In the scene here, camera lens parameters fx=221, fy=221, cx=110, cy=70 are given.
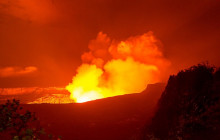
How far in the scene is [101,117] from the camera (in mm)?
52719

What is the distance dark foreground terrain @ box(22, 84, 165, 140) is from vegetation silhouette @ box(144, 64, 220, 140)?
6898mm

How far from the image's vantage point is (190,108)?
2348 cm

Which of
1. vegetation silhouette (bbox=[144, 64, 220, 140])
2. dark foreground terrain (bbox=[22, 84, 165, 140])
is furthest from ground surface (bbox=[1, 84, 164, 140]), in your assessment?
vegetation silhouette (bbox=[144, 64, 220, 140])

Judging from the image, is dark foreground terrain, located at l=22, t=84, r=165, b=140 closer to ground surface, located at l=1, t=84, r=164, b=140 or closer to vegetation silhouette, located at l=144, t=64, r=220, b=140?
ground surface, located at l=1, t=84, r=164, b=140

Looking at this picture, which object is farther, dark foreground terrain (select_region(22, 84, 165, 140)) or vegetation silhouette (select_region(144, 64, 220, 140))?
dark foreground terrain (select_region(22, 84, 165, 140))

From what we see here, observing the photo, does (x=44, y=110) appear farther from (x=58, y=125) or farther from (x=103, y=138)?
(x=103, y=138)

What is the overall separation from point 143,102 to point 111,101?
9.23m

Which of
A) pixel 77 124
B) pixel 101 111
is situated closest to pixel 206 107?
pixel 77 124

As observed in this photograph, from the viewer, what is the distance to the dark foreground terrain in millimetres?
40938

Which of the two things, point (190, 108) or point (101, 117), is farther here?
point (101, 117)

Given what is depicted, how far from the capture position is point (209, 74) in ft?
86.1

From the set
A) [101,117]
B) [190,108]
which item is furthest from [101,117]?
[190,108]

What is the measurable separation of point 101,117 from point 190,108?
3193cm

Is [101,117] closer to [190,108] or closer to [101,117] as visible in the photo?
[101,117]
